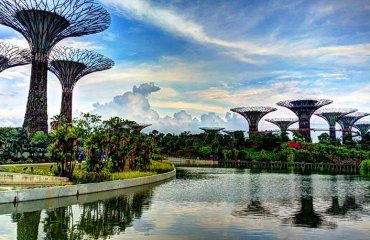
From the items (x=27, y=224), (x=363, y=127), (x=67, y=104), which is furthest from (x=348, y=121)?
(x=27, y=224)

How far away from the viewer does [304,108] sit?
11519 centimetres

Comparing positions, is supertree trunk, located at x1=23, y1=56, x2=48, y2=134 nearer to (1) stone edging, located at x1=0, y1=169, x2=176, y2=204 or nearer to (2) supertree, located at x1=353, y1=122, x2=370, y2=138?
(1) stone edging, located at x1=0, y1=169, x2=176, y2=204

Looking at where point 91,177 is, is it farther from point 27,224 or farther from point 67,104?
point 67,104

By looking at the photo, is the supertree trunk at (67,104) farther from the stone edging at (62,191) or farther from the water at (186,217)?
the water at (186,217)

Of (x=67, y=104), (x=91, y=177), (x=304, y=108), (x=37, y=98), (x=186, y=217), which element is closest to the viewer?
(x=186, y=217)

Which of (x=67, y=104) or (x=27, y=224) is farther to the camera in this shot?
(x=67, y=104)

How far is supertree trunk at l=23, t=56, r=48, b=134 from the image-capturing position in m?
58.3

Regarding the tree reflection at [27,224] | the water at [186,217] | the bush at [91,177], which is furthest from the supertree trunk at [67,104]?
the tree reflection at [27,224]

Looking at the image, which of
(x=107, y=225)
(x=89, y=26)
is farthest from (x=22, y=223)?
(x=89, y=26)

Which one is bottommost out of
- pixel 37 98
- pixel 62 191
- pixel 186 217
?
pixel 186 217

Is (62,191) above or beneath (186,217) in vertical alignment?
above

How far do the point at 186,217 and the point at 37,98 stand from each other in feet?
153

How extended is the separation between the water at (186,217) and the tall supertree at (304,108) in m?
90.7

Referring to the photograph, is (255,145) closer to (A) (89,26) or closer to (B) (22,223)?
(A) (89,26)
